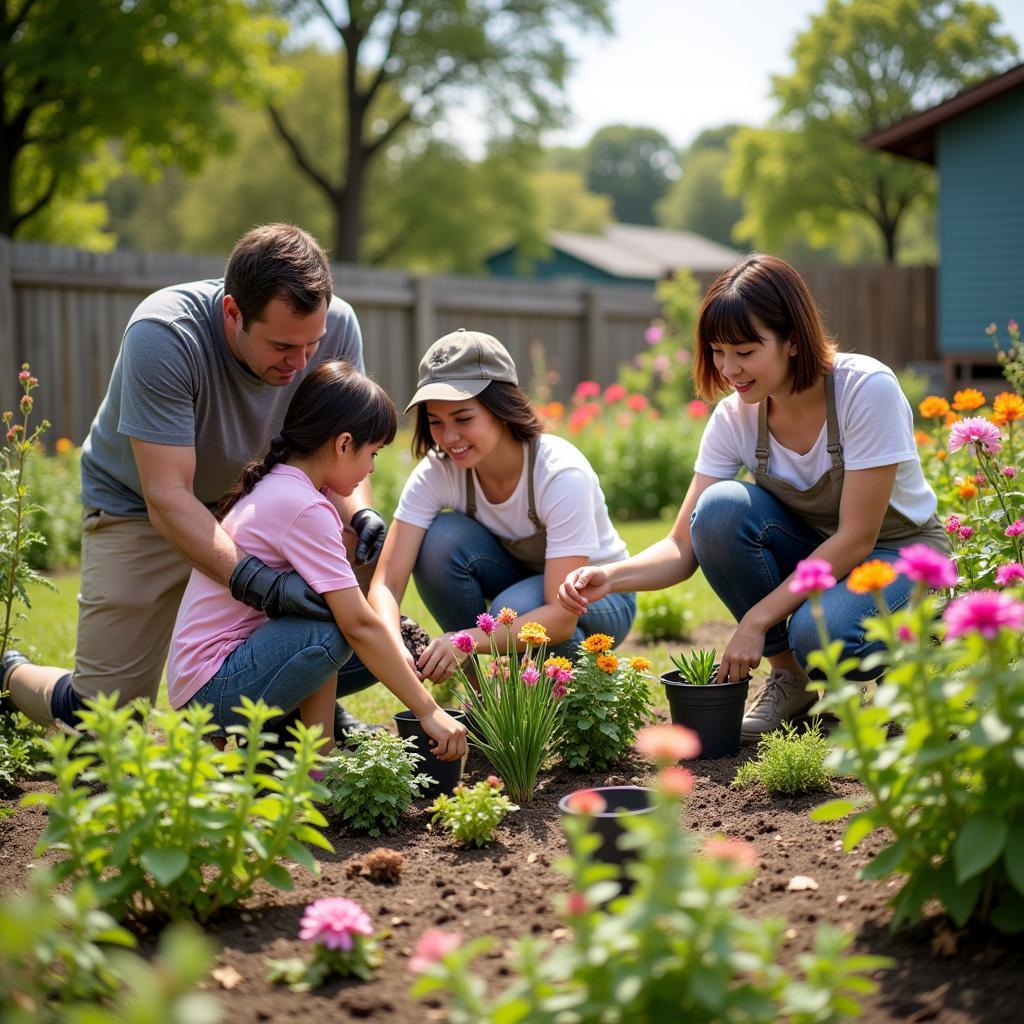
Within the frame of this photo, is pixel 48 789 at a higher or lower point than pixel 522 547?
lower

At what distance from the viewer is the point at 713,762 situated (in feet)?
10.3

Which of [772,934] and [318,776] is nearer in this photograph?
[772,934]

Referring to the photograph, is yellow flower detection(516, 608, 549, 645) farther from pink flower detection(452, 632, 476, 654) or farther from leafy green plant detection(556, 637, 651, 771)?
leafy green plant detection(556, 637, 651, 771)

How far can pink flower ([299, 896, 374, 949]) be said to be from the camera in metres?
1.92

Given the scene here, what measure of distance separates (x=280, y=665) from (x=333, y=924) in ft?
3.41

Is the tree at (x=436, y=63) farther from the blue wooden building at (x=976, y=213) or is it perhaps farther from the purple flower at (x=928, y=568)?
the purple flower at (x=928, y=568)

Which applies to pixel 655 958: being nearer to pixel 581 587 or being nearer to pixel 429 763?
pixel 429 763

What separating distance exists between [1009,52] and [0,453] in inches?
1156

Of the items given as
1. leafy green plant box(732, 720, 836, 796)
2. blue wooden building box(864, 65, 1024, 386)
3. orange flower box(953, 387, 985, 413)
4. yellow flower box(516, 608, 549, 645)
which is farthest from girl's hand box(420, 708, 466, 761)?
blue wooden building box(864, 65, 1024, 386)

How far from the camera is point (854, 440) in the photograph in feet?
10.3

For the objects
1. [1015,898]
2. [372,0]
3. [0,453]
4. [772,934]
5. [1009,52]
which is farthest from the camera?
[1009,52]

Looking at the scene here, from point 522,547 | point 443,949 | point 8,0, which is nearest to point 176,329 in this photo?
point 522,547

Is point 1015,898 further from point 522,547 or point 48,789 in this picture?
point 48,789

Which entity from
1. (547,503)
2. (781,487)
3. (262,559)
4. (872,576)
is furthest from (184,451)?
(872,576)
